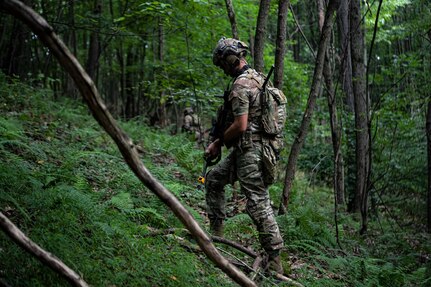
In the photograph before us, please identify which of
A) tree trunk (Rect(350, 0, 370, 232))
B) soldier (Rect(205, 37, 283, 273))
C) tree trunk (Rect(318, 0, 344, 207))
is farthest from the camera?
tree trunk (Rect(350, 0, 370, 232))

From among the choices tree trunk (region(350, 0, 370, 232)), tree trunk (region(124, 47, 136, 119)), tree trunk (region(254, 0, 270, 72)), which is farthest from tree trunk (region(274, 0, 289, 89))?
tree trunk (region(124, 47, 136, 119))

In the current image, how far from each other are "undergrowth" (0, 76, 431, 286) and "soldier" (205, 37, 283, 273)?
0.46 meters

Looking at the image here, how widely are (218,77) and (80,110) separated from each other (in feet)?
14.4

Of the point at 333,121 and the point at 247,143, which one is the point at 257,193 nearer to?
the point at 247,143

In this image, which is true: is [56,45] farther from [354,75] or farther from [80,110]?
[80,110]

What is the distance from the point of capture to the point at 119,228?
13.5 feet

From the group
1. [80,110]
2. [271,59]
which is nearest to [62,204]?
[80,110]

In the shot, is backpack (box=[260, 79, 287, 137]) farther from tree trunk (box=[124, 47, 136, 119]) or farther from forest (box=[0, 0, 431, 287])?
tree trunk (box=[124, 47, 136, 119])

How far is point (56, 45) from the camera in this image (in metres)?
2.30

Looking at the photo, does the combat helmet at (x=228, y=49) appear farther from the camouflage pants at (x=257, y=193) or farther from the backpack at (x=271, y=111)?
the camouflage pants at (x=257, y=193)

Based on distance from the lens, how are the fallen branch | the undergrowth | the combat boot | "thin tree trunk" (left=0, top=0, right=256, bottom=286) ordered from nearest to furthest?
"thin tree trunk" (left=0, top=0, right=256, bottom=286)
the fallen branch
the undergrowth
the combat boot

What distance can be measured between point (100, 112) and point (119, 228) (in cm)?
196

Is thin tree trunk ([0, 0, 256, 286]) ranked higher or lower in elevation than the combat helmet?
lower

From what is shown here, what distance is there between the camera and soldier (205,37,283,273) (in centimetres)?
445
